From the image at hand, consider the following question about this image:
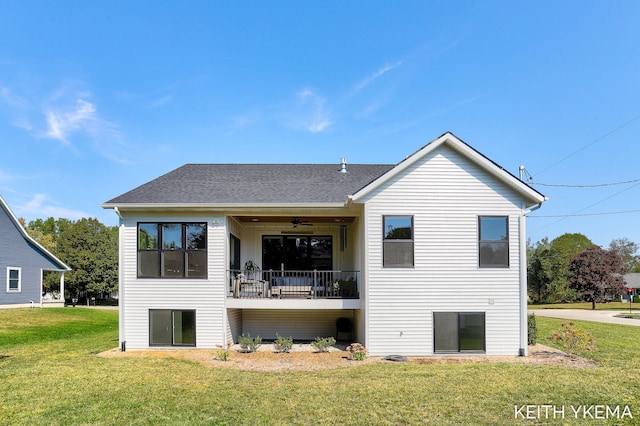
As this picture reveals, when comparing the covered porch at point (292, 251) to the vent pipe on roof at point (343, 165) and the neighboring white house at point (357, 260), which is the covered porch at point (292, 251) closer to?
the neighboring white house at point (357, 260)

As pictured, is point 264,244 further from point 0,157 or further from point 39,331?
point 0,157

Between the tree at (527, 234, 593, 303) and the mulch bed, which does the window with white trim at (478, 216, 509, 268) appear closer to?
the mulch bed

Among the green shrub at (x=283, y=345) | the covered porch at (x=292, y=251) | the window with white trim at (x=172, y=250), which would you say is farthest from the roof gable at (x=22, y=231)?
the green shrub at (x=283, y=345)

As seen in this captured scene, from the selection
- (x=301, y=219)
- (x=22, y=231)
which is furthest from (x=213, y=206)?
(x=22, y=231)

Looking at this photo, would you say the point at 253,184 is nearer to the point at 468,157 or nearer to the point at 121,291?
the point at 121,291

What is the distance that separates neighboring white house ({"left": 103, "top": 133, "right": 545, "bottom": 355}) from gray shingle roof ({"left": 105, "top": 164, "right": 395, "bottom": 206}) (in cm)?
7

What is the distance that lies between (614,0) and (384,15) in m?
8.07

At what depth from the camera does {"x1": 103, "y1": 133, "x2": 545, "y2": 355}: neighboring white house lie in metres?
11.6

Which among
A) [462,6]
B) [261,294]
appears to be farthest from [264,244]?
[462,6]

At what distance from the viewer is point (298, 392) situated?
25.1 ft

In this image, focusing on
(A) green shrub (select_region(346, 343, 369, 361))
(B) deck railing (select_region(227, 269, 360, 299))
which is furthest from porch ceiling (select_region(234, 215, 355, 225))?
(A) green shrub (select_region(346, 343, 369, 361))

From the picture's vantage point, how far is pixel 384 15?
16.4 metres

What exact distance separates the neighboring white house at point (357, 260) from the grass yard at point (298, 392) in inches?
70.7

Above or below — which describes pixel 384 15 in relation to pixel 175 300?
above
